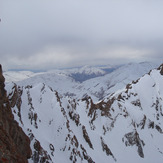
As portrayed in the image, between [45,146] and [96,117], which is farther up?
[45,146]

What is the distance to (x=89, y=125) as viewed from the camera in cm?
9444

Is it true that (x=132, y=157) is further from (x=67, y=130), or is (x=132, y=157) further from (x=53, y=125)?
(x=53, y=125)

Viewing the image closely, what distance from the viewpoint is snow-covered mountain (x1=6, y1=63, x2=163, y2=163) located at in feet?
176

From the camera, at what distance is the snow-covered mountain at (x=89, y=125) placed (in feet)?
176

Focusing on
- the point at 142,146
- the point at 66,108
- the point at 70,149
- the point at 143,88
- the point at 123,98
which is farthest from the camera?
the point at 143,88

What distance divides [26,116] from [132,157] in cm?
7795

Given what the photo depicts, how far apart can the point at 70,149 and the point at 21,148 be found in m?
34.9

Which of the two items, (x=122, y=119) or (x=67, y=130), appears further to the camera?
(x=122, y=119)

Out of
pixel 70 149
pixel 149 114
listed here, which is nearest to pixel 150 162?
pixel 149 114

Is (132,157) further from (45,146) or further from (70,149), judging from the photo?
(45,146)

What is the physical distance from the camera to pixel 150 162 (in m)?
A: 94.4

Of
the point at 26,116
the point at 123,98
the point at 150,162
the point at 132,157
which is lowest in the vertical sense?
the point at 150,162

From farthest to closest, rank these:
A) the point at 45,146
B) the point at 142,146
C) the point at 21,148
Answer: the point at 142,146 → the point at 45,146 → the point at 21,148

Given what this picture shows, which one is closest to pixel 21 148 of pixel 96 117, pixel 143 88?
pixel 96 117
